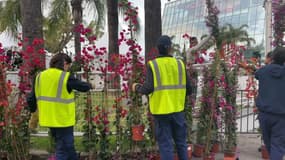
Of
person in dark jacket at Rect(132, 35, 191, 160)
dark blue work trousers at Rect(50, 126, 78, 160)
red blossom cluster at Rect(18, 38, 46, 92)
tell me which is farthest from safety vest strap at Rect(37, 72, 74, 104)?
person in dark jacket at Rect(132, 35, 191, 160)

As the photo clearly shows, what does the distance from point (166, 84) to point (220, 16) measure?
1536 inches

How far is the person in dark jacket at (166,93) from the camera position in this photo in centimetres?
406

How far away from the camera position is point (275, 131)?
4223mm

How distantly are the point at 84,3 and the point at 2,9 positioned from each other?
6955 mm

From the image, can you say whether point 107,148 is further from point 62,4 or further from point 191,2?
point 191,2

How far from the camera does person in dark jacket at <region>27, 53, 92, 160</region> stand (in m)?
3.99

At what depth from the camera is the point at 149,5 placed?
852 cm

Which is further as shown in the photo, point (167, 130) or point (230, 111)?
point (230, 111)

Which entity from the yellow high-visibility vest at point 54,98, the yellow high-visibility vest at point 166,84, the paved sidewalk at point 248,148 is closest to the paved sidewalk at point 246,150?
the paved sidewalk at point 248,148

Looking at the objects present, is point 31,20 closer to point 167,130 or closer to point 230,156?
point 167,130

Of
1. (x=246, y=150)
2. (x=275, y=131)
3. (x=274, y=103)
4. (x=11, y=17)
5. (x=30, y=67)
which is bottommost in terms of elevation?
(x=246, y=150)

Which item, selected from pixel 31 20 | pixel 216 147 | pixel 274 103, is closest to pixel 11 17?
pixel 31 20

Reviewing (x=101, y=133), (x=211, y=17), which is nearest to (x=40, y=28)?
(x=101, y=133)

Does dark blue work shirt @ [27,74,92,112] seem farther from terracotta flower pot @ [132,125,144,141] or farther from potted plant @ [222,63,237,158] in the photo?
potted plant @ [222,63,237,158]
